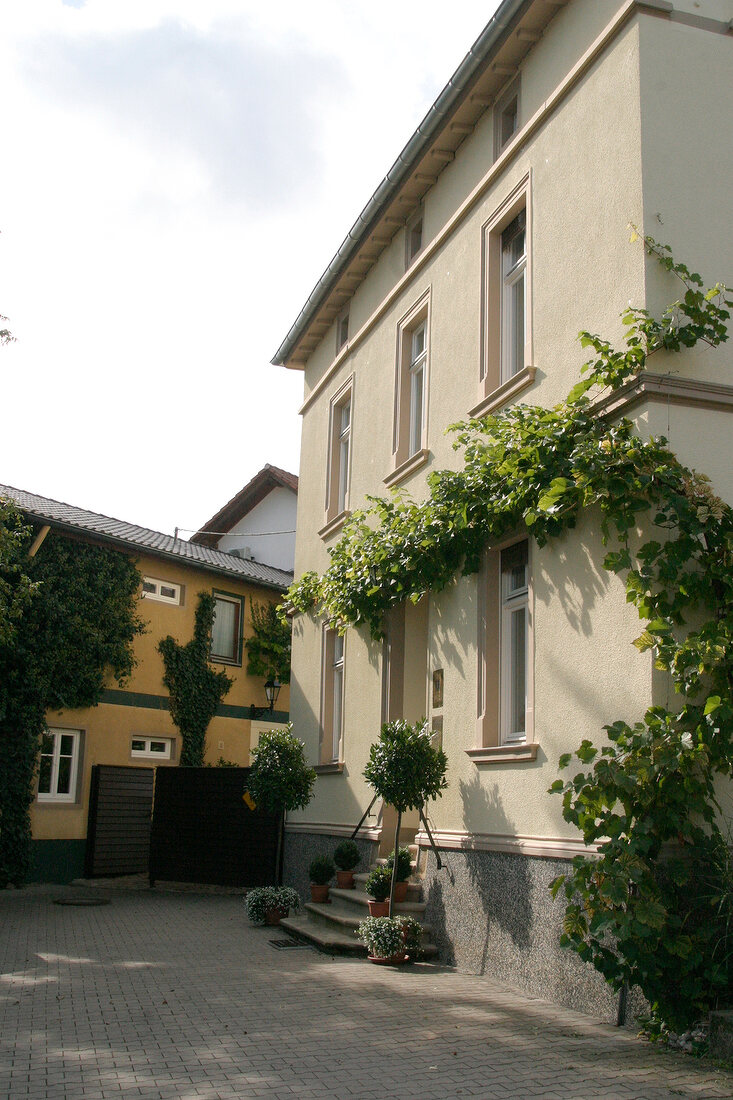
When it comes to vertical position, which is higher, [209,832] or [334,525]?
[334,525]

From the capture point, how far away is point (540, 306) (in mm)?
9023

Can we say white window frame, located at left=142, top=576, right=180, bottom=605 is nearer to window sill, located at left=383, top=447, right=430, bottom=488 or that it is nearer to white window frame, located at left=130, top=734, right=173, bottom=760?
white window frame, located at left=130, top=734, right=173, bottom=760

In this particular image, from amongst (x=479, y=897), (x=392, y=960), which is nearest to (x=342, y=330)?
(x=479, y=897)

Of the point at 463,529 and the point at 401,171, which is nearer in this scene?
the point at 463,529

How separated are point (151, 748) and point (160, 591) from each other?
9.96 ft

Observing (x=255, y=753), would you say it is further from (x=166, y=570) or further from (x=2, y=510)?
(x=166, y=570)

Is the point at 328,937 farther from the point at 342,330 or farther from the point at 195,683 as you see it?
the point at 195,683

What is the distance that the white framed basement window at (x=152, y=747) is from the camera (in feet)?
63.3

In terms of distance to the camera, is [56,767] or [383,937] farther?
[56,767]

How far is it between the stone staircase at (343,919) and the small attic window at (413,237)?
24.5ft

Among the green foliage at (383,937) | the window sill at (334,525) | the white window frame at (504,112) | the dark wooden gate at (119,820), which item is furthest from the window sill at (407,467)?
the dark wooden gate at (119,820)

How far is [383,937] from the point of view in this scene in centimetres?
896

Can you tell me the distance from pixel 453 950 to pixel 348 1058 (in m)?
3.33

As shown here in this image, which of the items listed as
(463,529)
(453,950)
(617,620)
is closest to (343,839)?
(453,950)
